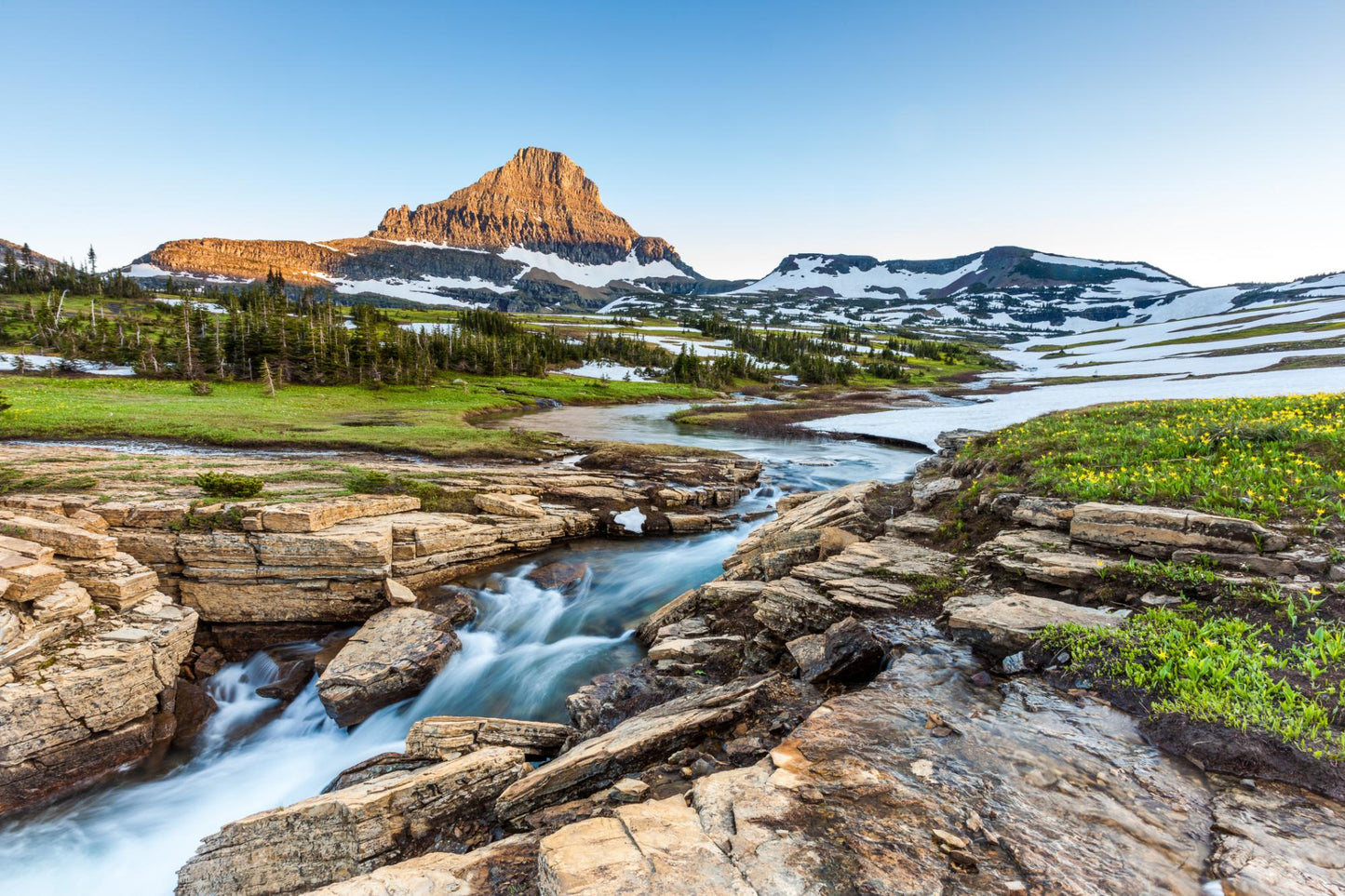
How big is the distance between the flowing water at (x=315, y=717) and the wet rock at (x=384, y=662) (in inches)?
14.0

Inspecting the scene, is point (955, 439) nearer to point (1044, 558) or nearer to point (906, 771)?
point (1044, 558)

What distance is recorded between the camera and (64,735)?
9906 millimetres

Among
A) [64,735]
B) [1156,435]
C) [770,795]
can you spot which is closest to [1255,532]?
[1156,435]

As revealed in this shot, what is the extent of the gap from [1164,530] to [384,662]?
15846 mm

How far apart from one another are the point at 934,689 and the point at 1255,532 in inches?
231

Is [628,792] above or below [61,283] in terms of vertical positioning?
below

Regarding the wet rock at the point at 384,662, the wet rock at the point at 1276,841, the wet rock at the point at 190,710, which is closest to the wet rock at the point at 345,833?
the wet rock at the point at 384,662

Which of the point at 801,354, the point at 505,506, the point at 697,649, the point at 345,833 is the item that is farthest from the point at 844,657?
the point at 801,354

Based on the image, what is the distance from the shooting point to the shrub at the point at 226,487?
16.0m

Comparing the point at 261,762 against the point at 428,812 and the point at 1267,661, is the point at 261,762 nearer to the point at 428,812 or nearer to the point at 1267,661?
the point at 428,812

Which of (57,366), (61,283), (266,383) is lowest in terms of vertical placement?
(266,383)

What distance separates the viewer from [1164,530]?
850cm

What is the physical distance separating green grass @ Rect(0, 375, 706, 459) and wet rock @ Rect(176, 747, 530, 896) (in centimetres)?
2337

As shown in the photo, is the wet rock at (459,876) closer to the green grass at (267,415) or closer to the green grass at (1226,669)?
the green grass at (1226,669)
